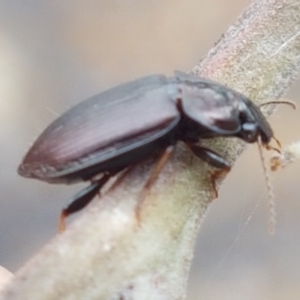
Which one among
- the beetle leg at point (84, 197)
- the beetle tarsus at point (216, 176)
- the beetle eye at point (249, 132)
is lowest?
the beetle eye at point (249, 132)

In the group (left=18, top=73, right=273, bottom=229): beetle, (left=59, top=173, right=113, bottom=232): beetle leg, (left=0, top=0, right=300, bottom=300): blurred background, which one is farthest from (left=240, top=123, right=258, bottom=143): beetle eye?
(left=0, top=0, right=300, bottom=300): blurred background

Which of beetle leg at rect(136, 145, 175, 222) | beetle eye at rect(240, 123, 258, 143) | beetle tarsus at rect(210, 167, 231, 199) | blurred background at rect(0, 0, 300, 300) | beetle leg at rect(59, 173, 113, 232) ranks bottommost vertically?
blurred background at rect(0, 0, 300, 300)

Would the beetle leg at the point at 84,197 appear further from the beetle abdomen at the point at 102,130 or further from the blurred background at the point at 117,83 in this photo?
the blurred background at the point at 117,83

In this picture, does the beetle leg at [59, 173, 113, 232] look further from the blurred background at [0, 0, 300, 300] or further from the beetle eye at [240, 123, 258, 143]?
the blurred background at [0, 0, 300, 300]

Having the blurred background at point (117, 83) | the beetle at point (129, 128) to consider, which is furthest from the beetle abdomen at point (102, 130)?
the blurred background at point (117, 83)

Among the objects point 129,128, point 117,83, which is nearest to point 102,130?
point 129,128

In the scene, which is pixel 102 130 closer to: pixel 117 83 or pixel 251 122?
pixel 251 122

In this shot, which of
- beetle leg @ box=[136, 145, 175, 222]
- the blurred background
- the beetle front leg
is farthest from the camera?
the blurred background
